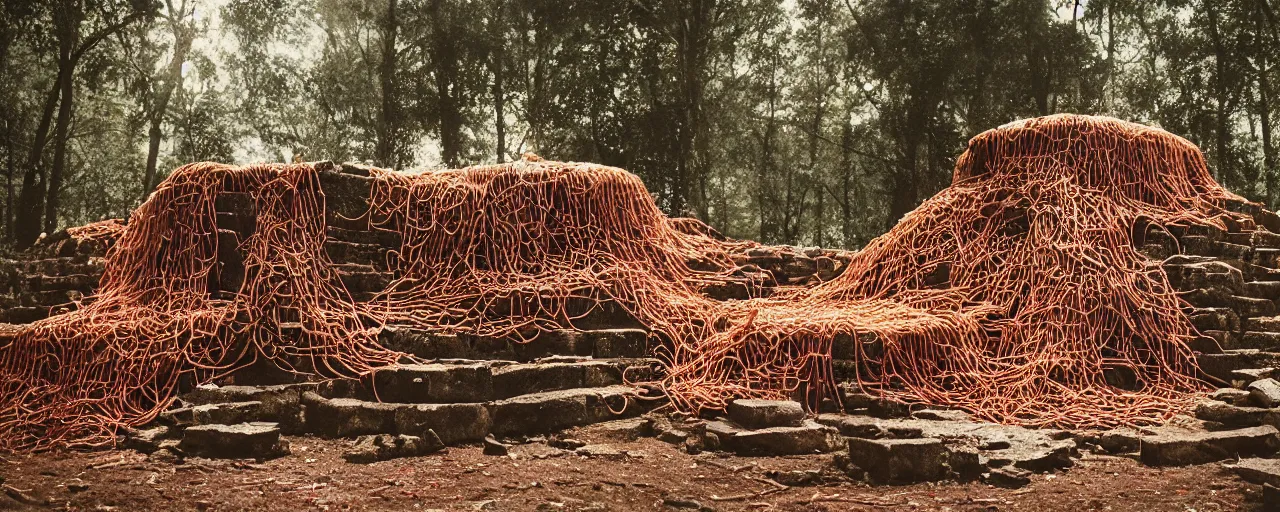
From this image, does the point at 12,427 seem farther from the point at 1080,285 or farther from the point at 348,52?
the point at 348,52

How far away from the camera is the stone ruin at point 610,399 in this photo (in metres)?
4.98

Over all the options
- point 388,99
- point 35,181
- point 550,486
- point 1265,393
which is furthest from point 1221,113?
point 35,181

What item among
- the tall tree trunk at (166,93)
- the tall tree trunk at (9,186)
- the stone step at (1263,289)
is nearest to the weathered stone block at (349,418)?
the stone step at (1263,289)

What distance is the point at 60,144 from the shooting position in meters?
10.9

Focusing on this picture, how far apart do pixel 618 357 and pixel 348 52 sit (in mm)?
10141

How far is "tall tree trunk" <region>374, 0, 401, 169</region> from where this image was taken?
14.3 m

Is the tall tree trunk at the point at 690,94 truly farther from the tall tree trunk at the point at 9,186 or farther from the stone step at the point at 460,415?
the tall tree trunk at the point at 9,186

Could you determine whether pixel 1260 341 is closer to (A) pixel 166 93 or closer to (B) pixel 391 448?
(B) pixel 391 448

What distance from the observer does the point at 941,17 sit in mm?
13555

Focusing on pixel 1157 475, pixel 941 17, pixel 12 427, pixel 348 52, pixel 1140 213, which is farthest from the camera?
pixel 348 52

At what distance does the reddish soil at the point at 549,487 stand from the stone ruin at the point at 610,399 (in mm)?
160

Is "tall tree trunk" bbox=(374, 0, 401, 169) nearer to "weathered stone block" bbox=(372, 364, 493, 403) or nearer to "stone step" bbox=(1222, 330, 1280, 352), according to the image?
"weathered stone block" bbox=(372, 364, 493, 403)

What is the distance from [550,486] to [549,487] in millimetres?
20

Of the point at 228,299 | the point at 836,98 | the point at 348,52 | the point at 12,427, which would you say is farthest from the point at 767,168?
the point at 12,427
